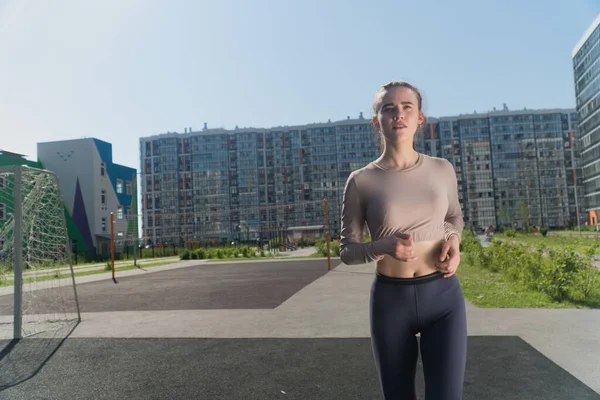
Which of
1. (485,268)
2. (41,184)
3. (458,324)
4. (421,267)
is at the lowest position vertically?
(485,268)

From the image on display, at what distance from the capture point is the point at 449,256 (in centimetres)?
170

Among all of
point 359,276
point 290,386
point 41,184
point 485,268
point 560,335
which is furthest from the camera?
point 485,268

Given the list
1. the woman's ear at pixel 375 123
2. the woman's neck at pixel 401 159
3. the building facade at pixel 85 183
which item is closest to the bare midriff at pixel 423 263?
the woman's neck at pixel 401 159

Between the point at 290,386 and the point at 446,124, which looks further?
the point at 446,124

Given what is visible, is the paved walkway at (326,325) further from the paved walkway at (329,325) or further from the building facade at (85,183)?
the building facade at (85,183)

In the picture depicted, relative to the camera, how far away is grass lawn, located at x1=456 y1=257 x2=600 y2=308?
7570 millimetres

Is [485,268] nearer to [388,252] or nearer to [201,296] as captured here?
[201,296]

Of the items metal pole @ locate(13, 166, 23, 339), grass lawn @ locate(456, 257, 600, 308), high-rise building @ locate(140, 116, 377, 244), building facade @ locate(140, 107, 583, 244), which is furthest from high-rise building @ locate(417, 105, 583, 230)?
metal pole @ locate(13, 166, 23, 339)

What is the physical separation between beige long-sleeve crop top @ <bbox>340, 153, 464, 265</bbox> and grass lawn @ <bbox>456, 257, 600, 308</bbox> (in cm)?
661

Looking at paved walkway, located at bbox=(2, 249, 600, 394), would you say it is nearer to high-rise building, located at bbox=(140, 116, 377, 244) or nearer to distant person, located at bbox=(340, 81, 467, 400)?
distant person, located at bbox=(340, 81, 467, 400)

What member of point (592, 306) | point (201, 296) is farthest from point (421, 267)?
point (201, 296)

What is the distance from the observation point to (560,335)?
5.35 meters

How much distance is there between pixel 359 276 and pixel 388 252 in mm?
11954

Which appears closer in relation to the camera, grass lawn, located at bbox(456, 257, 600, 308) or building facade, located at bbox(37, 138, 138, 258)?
grass lawn, located at bbox(456, 257, 600, 308)
